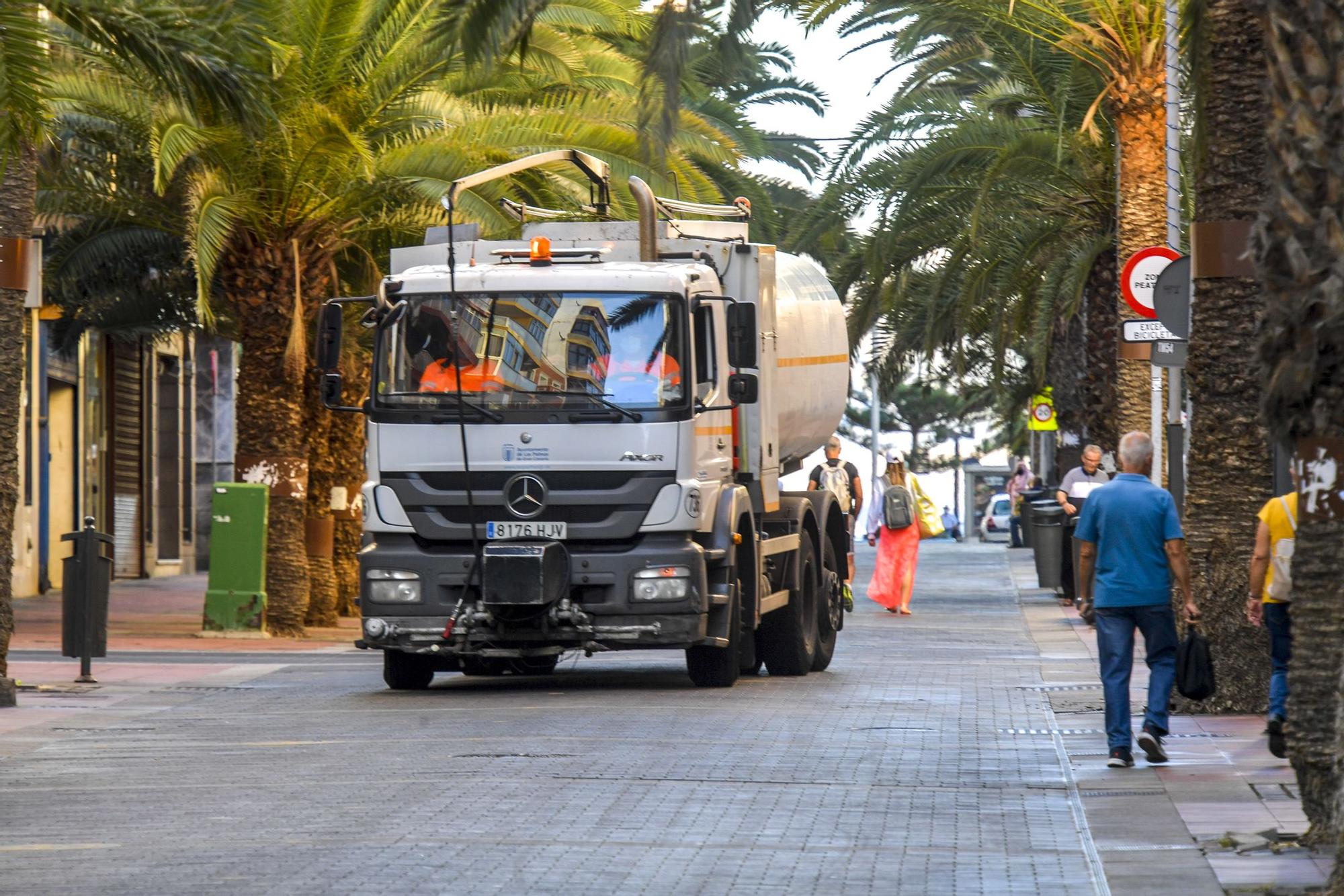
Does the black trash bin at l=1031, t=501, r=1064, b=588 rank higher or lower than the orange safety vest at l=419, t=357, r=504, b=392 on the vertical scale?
lower

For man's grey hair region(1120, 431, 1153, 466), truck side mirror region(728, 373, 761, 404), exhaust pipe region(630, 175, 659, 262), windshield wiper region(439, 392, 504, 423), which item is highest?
exhaust pipe region(630, 175, 659, 262)

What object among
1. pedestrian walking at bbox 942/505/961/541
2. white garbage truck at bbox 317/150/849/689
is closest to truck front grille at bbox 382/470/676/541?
white garbage truck at bbox 317/150/849/689

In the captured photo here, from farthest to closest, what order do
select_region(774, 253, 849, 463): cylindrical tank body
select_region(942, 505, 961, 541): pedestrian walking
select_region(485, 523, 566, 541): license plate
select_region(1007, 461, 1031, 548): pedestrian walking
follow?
select_region(942, 505, 961, 541): pedestrian walking < select_region(1007, 461, 1031, 548): pedestrian walking < select_region(774, 253, 849, 463): cylindrical tank body < select_region(485, 523, 566, 541): license plate

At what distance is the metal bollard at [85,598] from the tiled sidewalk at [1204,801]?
669 centimetres

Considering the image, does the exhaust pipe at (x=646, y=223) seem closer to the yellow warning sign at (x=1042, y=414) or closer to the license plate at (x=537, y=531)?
the license plate at (x=537, y=531)

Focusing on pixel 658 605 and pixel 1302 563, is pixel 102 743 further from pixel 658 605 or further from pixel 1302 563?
pixel 1302 563

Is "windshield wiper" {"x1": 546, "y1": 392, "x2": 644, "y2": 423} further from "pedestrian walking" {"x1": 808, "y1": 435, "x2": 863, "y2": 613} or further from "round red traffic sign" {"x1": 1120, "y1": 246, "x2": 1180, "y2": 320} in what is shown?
"pedestrian walking" {"x1": 808, "y1": 435, "x2": 863, "y2": 613}

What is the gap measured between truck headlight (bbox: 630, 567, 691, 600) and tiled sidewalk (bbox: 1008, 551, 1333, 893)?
2.48 meters

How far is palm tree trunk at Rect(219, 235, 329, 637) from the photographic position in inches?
845

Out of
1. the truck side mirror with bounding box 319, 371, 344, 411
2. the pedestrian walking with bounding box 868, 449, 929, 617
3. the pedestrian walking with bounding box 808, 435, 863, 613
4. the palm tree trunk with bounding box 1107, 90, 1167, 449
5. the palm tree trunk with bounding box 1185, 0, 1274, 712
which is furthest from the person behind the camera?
the pedestrian walking with bounding box 868, 449, 929, 617

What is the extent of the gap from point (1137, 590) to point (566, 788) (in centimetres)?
311

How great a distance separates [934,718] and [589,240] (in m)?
4.55

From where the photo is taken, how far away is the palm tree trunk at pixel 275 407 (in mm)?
21469

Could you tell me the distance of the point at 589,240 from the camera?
15.9m
